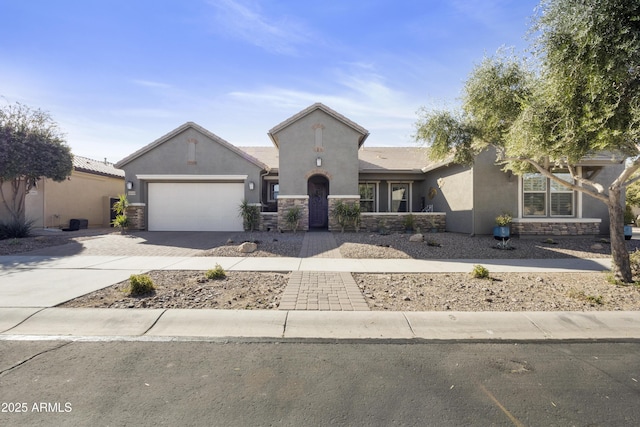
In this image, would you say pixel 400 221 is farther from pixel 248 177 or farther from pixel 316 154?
pixel 248 177

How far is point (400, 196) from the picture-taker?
1916 centimetres

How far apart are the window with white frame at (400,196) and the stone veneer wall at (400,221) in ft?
10.3

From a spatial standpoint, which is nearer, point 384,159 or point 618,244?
point 618,244

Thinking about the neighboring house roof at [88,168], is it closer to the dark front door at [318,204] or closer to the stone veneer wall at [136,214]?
the stone veneer wall at [136,214]

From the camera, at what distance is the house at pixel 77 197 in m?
18.1

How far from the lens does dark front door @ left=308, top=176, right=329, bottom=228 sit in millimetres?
17984

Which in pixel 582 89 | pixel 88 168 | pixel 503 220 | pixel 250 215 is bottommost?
pixel 503 220

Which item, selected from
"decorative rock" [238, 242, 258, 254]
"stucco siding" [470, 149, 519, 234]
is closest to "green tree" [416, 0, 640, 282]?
"stucco siding" [470, 149, 519, 234]

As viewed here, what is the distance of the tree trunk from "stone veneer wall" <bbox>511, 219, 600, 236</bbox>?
→ 6.65 m

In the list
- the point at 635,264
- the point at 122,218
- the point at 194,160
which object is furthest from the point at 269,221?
the point at 635,264

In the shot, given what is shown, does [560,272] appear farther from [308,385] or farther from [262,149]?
[262,149]

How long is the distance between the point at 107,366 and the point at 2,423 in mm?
935

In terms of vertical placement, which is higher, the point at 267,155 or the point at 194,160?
the point at 267,155

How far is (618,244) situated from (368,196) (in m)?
12.6
